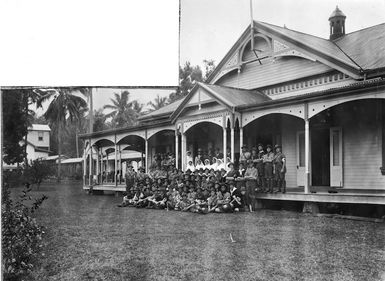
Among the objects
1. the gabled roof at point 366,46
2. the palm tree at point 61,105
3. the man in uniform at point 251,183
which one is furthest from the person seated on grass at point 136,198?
the gabled roof at point 366,46

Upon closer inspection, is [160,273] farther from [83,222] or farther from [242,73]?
[242,73]

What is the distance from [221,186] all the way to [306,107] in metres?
3.00

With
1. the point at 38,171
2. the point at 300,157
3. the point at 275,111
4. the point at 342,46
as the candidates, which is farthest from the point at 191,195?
A: the point at 342,46

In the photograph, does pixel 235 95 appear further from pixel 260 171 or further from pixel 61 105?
pixel 61 105

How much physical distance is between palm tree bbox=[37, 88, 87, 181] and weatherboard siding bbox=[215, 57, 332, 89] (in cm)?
843

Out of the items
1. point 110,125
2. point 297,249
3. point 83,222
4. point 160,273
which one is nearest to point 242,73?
point 110,125

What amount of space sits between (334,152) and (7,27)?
390 inches

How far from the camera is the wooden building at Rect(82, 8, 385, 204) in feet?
35.8

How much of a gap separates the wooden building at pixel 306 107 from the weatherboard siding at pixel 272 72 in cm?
3

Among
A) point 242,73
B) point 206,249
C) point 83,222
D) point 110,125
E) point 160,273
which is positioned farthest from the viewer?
point 110,125

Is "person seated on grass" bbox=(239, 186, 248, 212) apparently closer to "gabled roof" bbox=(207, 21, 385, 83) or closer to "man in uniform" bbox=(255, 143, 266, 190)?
"man in uniform" bbox=(255, 143, 266, 190)

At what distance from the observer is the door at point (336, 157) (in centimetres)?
1205

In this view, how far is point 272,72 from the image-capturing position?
46.3 feet

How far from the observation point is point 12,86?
4.56 m
